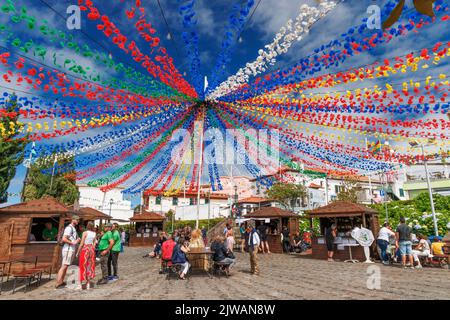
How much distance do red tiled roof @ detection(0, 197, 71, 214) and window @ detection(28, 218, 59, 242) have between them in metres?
0.53

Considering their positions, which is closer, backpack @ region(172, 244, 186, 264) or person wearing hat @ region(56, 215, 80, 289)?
person wearing hat @ region(56, 215, 80, 289)

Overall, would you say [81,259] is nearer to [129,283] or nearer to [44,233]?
[129,283]

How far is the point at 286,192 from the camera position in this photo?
3697 centimetres

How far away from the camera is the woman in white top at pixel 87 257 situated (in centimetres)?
718

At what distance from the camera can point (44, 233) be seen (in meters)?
10.8

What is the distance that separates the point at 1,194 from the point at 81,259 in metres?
18.7

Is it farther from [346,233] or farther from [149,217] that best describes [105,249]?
[149,217]

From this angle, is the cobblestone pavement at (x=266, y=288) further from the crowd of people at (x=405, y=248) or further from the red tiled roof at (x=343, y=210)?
the red tiled roof at (x=343, y=210)

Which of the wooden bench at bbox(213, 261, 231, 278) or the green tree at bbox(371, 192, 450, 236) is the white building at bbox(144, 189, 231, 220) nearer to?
the green tree at bbox(371, 192, 450, 236)

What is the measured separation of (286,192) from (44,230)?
98.3 feet

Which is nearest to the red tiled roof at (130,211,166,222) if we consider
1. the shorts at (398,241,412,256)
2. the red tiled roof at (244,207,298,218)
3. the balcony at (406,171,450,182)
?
the red tiled roof at (244,207,298,218)

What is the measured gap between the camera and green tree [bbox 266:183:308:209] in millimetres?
37062

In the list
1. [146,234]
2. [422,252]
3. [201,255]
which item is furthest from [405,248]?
[146,234]
